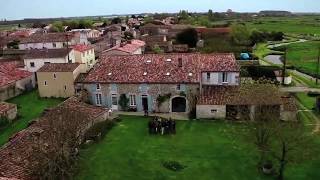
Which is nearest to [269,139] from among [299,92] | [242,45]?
[299,92]

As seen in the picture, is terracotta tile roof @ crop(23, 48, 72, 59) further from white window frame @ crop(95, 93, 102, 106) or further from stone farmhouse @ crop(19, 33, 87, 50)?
stone farmhouse @ crop(19, 33, 87, 50)

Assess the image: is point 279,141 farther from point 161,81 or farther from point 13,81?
point 13,81

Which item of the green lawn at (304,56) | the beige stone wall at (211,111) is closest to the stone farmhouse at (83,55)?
the beige stone wall at (211,111)

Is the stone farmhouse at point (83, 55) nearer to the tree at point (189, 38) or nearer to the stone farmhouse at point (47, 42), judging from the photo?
the stone farmhouse at point (47, 42)

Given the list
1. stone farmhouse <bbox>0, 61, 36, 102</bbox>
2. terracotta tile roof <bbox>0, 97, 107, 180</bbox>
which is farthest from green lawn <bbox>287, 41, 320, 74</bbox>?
terracotta tile roof <bbox>0, 97, 107, 180</bbox>

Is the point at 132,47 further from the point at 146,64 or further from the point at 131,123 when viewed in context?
the point at 131,123

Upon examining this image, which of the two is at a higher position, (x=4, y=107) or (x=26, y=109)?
(x=4, y=107)

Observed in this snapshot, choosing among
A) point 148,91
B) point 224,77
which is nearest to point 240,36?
point 224,77
